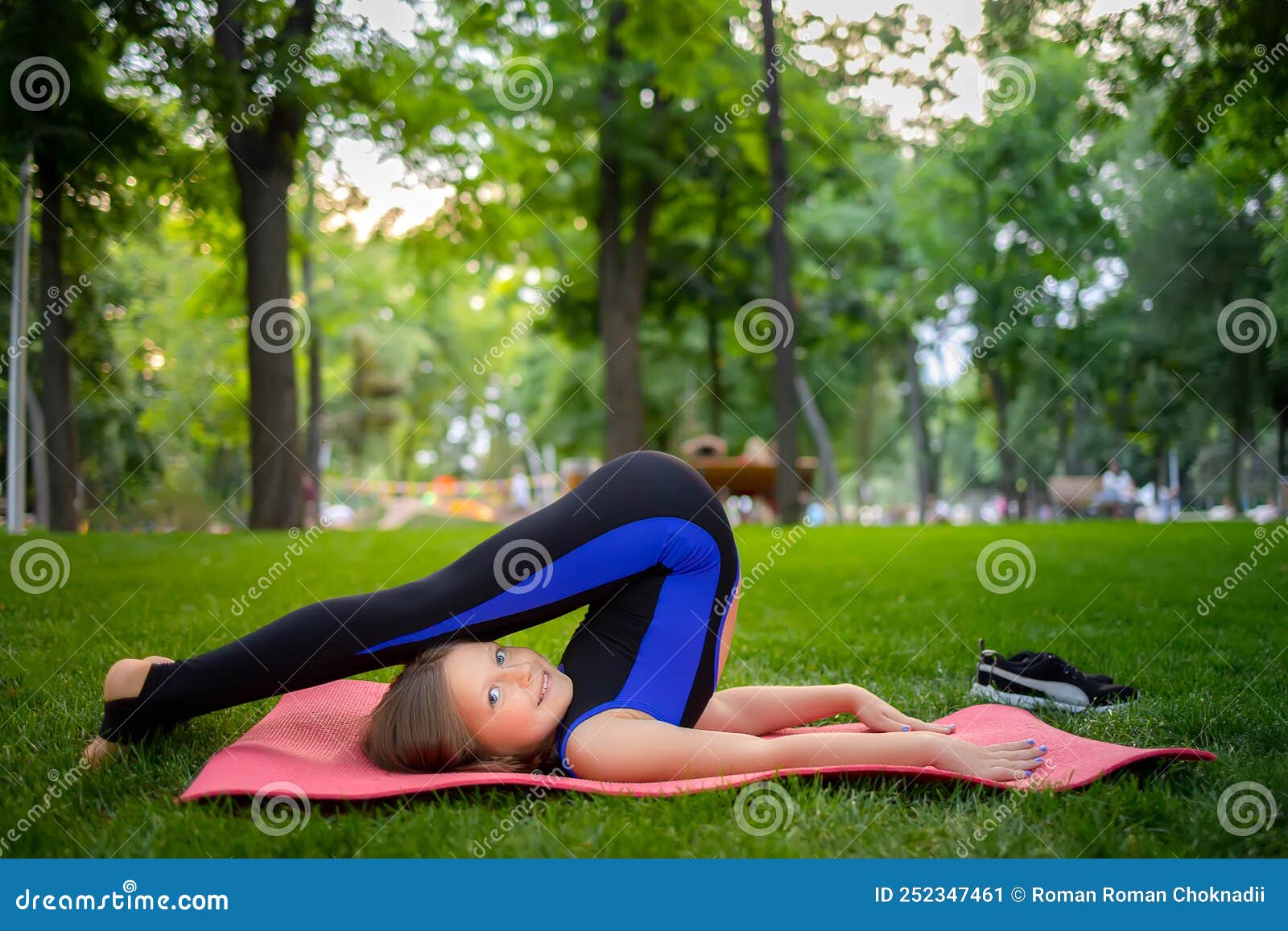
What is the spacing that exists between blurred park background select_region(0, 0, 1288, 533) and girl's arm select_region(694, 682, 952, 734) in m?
6.16

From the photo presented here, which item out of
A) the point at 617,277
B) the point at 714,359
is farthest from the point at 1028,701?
the point at 714,359

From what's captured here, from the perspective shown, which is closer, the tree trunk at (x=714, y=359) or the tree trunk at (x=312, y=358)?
the tree trunk at (x=312, y=358)

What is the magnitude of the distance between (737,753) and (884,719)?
615mm

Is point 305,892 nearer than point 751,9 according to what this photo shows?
Yes

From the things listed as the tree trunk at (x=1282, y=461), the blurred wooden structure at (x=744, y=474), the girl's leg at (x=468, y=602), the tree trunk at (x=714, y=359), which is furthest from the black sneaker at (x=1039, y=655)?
the tree trunk at (x=714, y=359)

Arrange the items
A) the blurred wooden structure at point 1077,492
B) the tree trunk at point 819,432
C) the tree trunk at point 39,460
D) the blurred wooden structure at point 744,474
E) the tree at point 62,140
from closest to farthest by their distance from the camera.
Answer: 1. the tree at point 62,140
2. the tree trunk at point 39,460
3. the blurred wooden structure at point 744,474
4. the blurred wooden structure at point 1077,492
5. the tree trunk at point 819,432

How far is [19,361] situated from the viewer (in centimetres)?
1066

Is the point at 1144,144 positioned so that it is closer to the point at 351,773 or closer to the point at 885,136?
the point at 885,136

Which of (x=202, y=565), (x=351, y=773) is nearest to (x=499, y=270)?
(x=202, y=565)

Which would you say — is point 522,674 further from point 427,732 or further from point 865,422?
point 865,422

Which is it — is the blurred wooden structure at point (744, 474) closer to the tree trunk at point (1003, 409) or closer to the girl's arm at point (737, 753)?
the tree trunk at point (1003, 409)

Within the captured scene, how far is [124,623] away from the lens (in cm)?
459

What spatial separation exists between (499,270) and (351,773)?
17.2 m

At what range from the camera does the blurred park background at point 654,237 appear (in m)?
9.49
